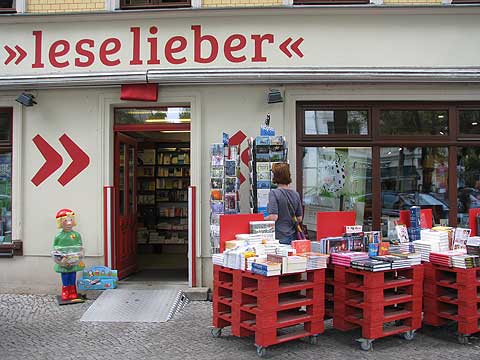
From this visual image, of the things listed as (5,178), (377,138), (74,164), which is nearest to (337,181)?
(377,138)

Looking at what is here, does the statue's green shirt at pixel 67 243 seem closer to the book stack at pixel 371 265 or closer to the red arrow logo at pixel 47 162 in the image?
the red arrow logo at pixel 47 162

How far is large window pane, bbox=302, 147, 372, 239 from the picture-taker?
7.79 meters

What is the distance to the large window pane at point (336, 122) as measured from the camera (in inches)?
305

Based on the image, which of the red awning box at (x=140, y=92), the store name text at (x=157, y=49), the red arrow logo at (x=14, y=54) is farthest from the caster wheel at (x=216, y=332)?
the red arrow logo at (x=14, y=54)

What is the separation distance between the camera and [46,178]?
7.74 meters

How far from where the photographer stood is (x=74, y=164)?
7.71 metres

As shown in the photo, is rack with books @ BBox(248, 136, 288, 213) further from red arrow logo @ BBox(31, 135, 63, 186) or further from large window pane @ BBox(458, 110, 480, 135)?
red arrow logo @ BBox(31, 135, 63, 186)

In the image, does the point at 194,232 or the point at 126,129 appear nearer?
the point at 194,232

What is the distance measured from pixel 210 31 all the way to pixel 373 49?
248 centimetres

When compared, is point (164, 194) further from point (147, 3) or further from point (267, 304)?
point (267, 304)

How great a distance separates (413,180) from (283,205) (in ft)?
9.62

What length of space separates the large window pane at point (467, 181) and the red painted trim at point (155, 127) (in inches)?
170

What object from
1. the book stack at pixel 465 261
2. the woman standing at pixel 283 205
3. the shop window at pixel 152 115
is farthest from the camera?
the shop window at pixel 152 115

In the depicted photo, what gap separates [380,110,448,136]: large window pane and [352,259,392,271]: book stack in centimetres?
310
